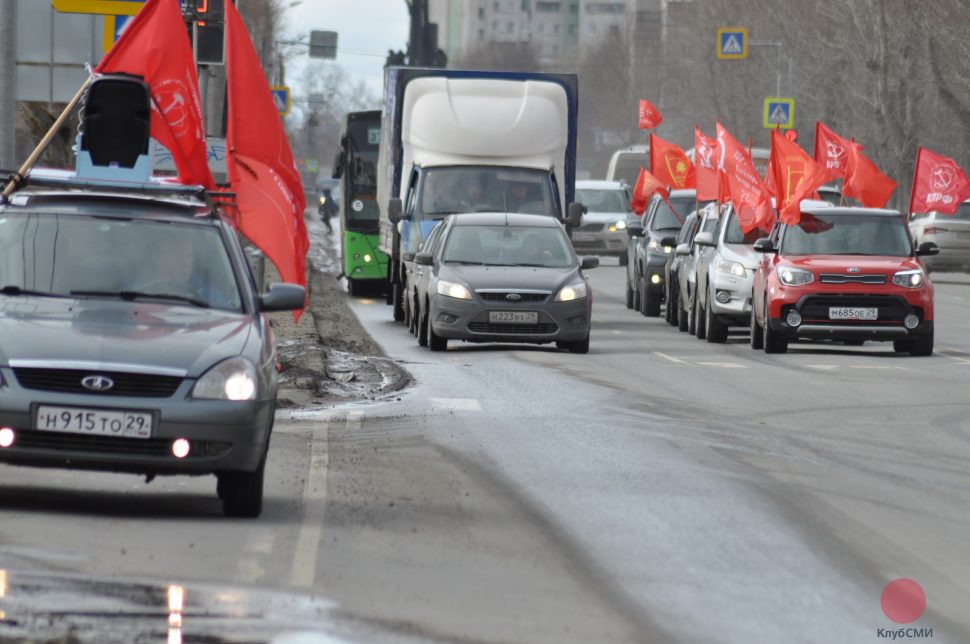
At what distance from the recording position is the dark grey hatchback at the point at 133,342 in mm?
9305

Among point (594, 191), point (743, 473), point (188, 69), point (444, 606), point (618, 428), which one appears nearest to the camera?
point (444, 606)

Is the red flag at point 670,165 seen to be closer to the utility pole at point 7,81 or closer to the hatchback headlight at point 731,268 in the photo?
the hatchback headlight at point 731,268

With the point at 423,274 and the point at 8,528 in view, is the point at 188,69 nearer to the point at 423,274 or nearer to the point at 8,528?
the point at 8,528

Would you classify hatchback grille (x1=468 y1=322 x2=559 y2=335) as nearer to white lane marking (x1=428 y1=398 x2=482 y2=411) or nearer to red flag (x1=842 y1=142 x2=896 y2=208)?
white lane marking (x1=428 y1=398 x2=482 y2=411)

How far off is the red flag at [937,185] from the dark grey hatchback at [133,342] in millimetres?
25859

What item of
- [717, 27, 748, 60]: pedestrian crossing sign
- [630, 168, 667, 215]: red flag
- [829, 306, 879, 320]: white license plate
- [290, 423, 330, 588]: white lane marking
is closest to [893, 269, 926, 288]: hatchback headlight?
[829, 306, 879, 320]: white license plate

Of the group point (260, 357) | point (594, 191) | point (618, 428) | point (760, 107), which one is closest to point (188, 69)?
point (618, 428)

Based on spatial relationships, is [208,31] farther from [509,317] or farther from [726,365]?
[726,365]

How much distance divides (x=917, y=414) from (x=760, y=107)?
78.6 metres

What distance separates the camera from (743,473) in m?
12.1

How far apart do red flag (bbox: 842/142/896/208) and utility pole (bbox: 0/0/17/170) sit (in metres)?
18.8

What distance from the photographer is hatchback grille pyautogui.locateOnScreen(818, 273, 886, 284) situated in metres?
23.7

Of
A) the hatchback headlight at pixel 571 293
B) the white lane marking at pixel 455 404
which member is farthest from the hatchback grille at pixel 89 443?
the hatchback headlight at pixel 571 293

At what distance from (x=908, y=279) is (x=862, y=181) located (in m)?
10.8
